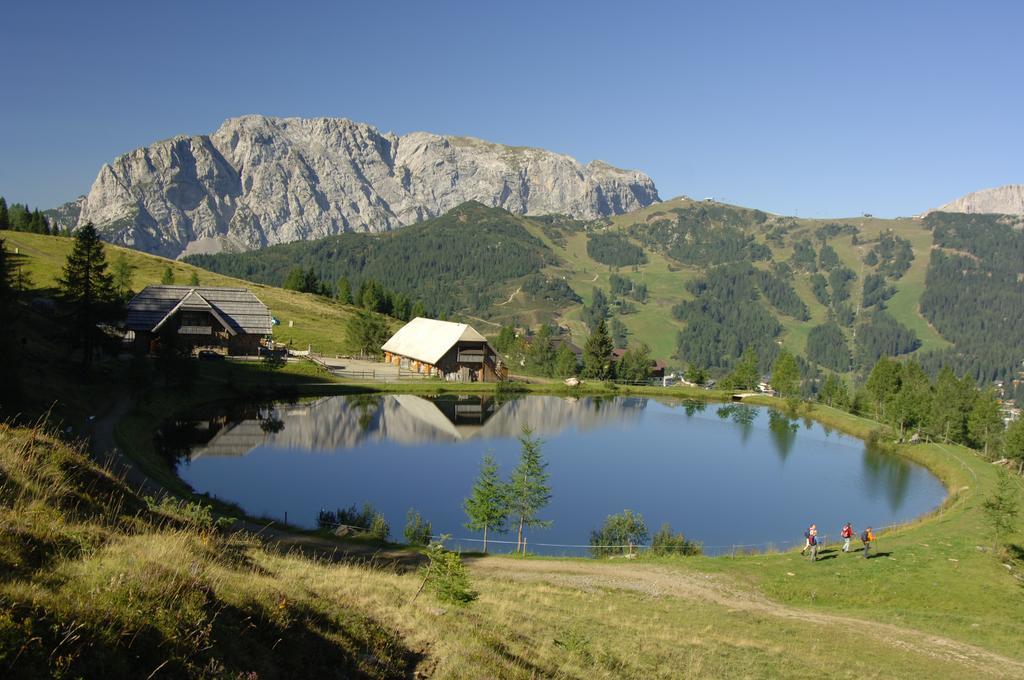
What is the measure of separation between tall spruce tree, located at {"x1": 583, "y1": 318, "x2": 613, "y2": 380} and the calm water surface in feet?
74.3

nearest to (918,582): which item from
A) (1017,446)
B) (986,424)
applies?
(1017,446)

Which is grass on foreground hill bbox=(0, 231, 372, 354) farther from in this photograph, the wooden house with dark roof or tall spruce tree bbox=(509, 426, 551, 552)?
tall spruce tree bbox=(509, 426, 551, 552)

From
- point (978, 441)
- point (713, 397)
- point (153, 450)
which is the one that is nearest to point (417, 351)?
point (713, 397)

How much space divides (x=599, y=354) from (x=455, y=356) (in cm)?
2401

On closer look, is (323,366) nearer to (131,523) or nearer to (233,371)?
(233,371)

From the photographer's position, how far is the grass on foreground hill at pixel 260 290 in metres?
110

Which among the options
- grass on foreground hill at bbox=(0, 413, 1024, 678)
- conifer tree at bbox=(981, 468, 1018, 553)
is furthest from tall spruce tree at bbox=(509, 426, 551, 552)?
conifer tree at bbox=(981, 468, 1018, 553)

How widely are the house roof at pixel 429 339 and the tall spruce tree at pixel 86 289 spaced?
1587 inches

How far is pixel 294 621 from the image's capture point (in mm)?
9375

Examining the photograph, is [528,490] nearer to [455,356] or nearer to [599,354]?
[455,356]

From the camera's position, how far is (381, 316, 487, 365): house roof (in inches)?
3551

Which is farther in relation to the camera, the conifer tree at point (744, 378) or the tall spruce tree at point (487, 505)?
the conifer tree at point (744, 378)

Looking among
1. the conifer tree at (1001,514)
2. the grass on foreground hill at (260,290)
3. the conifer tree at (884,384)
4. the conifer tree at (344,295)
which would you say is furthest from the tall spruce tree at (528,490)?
the conifer tree at (344,295)

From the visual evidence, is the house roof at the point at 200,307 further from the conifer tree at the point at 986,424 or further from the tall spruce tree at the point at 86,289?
the conifer tree at the point at 986,424
